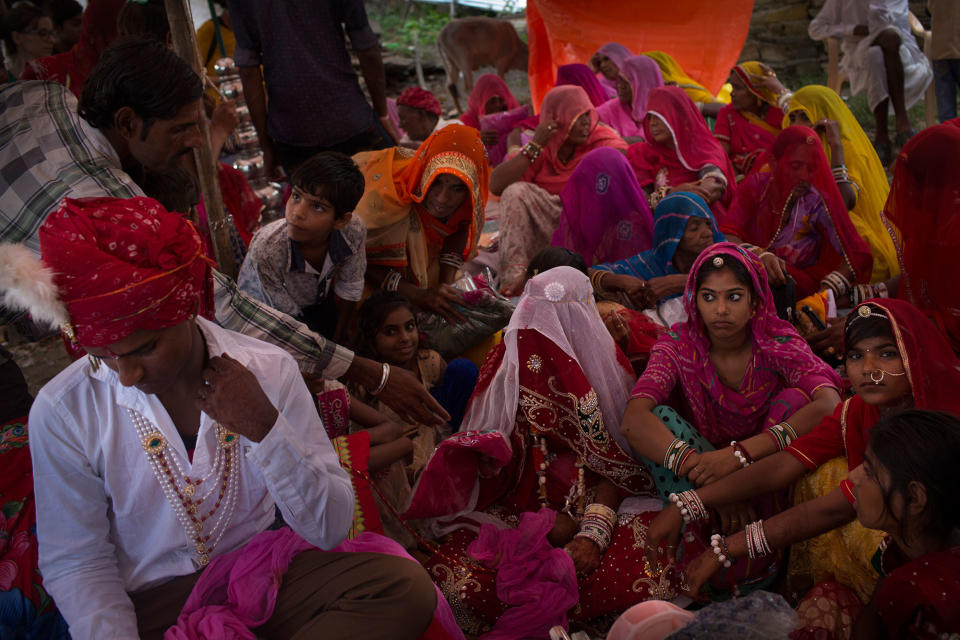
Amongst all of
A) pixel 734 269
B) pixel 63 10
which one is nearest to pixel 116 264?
pixel 734 269

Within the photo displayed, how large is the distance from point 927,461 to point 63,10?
5618mm

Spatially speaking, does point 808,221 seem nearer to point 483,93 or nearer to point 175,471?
point 175,471

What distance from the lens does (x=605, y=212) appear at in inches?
168

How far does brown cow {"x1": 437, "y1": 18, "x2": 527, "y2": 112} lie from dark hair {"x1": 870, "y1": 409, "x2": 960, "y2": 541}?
8.06 meters

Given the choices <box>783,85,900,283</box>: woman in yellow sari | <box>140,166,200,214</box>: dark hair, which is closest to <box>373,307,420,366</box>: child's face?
<box>140,166,200,214</box>: dark hair

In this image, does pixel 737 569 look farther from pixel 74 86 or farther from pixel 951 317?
pixel 74 86

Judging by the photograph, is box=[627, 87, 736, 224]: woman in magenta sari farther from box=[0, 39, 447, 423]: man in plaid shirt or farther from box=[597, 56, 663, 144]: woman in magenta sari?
box=[0, 39, 447, 423]: man in plaid shirt

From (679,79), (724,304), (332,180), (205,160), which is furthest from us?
(679,79)

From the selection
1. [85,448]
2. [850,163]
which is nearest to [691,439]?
[85,448]

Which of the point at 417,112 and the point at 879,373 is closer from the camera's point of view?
the point at 879,373

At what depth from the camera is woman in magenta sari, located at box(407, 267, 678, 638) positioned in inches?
88.6

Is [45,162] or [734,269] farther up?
[45,162]

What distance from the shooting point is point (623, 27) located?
7.50m

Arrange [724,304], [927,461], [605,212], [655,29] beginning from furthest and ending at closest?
[655,29], [605,212], [724,304], [927,461]
